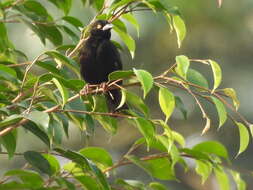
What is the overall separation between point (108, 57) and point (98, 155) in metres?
1.35

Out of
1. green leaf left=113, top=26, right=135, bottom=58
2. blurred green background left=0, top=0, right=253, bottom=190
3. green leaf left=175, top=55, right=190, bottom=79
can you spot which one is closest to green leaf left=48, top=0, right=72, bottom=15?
green leaf left=113, top=26, right=135, bottom=58

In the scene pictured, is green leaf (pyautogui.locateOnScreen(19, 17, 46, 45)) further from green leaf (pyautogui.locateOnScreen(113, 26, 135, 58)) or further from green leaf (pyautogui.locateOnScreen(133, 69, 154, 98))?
green leaf (pyautogui.locateOnScreen(133, 69, 154, 98))

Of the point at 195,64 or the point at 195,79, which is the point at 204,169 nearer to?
the point at 195,79

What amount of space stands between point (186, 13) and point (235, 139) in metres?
2.07

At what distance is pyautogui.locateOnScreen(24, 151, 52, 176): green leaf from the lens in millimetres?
2979

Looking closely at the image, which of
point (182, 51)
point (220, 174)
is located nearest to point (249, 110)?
point (182, 51)

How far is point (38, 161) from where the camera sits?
3.00 metres

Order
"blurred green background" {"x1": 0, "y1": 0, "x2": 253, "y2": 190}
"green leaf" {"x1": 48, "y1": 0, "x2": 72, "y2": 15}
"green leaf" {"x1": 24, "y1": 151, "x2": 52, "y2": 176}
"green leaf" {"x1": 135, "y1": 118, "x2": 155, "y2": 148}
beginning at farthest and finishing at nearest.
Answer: "blurred green background" {"x1": 0, "y1": 0, "x2": 253, "y2": 190} → "green leaf" {"x1": 48, "y1": 0, "x2": 72, "y2": 15} → "green leaf" {"x1": 24, "y1": 151, "x2": 52, "y2": 176} → "green leaf" {"x1": 135, "y1": 118, "x2": 155, "y2": 148}

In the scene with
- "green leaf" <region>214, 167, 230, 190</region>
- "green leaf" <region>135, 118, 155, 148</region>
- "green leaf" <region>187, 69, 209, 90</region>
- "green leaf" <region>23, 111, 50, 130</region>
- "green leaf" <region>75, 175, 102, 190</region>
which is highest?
"green leaf" <region>187, 69, 209, 90</region>

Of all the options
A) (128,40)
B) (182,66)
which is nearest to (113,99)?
(128,40)

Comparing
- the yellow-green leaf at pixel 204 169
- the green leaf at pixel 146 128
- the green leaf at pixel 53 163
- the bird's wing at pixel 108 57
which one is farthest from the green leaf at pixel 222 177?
the bird's wing at pixel 108 57

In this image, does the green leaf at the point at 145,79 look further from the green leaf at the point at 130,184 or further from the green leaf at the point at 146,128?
the green leaf at the point at 130,184

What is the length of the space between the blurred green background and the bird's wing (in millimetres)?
5580

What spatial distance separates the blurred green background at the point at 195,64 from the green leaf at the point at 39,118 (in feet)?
24.9
